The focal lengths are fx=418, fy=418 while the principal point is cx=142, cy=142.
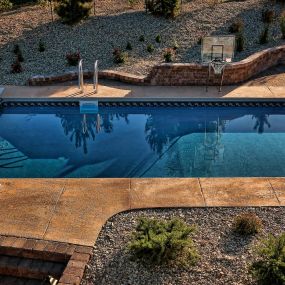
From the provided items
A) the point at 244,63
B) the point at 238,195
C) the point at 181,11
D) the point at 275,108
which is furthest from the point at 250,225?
the point at 181,11

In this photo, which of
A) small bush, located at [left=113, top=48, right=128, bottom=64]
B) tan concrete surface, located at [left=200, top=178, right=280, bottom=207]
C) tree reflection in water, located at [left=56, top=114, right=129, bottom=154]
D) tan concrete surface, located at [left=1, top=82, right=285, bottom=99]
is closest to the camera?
tan concrete surface, located at [left=200, top=178, right=280, bottom=207]

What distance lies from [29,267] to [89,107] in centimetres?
768

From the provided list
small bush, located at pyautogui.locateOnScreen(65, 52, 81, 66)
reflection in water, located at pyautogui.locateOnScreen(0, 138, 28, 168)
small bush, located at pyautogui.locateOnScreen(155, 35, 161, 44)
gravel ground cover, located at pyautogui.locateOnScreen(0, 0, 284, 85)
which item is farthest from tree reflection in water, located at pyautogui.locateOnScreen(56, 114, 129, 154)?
small bush, located at pyautogui.locateOnScreen(155, 35, 161, 44)

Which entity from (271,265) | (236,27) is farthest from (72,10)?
(271,265)

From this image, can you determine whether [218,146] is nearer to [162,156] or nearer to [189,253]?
[162,156]

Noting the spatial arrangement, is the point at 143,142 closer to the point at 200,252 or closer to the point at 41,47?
the point at 200,252

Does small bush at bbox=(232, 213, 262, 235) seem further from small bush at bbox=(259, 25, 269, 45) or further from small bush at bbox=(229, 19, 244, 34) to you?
small bush at bbox=(229, 19, 244, 34)

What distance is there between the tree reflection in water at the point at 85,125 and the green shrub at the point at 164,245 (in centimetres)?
589

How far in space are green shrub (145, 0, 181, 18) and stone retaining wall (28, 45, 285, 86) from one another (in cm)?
531

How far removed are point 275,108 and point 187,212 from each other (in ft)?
25.2

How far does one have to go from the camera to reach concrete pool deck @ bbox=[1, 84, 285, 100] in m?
15.2

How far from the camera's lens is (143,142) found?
13406 millimetres

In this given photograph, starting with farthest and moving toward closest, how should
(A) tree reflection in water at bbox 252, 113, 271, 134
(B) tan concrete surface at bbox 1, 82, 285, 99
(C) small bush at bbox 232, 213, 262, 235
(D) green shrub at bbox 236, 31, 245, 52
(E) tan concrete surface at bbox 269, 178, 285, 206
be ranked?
(D) green shrub at bbox 236, 31, 245, 52
(B) tan concrete surface at bbox 1, 82, 285, 99
(A) tree reflection in water at bbox 252, 113, 271, 134
(E) tan concrete surface at bbox 269, 178, 285, 206
(C) small bush at bbox 232, 213, 262, 235

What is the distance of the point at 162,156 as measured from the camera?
1244 cm
